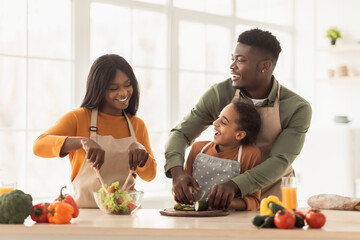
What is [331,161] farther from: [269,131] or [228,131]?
[228,131]

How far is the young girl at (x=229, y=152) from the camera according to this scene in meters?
2.55

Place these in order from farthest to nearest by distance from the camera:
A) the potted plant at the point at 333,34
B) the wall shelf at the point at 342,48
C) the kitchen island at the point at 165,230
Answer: the potted plant at the point at 333,34, the wall shelf at the point at 342,48, the kitchen island at the point at 165,230

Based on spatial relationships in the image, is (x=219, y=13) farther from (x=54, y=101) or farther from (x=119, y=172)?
(x=119, y=172)

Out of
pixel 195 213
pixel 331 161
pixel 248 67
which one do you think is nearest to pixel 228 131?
pixel 248 67

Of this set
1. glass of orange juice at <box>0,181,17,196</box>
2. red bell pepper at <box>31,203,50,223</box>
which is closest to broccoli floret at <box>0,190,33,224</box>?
red bell pepper at <box>31,203,50,223</box>

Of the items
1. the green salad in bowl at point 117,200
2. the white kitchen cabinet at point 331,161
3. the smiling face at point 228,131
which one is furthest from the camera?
the white kitchen cabinet at point 331,161

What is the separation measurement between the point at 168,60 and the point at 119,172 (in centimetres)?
269

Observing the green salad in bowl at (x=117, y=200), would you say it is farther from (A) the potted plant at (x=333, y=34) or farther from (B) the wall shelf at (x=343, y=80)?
(A) the potted plant at (x=333, y=34)

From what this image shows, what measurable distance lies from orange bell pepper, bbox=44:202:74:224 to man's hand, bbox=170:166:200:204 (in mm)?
536

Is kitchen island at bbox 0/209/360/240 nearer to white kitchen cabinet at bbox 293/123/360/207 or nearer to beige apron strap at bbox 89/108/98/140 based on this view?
beige apron strap at bbox 89/108/98/140

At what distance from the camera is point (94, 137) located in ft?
8.94

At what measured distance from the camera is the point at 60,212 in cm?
202

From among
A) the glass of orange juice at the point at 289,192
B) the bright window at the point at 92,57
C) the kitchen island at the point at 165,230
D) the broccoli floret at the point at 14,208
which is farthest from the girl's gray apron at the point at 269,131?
the bright window at the point at 92,57

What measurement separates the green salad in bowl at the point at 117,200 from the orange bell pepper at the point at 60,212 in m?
0.21
